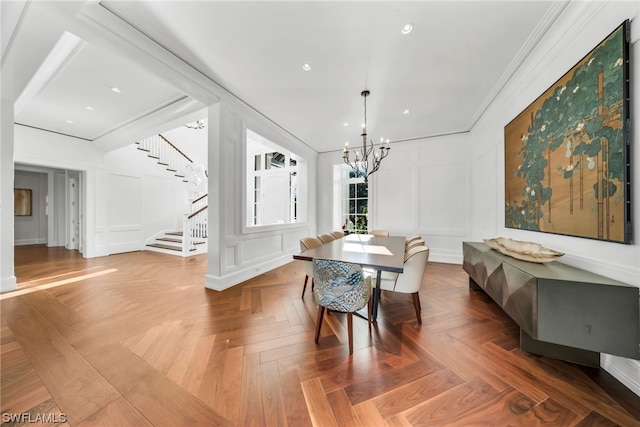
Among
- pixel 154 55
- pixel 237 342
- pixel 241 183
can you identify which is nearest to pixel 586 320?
pixel 237 342

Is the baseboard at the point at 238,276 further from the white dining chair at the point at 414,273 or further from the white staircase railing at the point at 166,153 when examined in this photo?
the white staircase railing at the point at 166,153

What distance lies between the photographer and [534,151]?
223 cm

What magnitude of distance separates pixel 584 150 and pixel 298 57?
2.69 metres

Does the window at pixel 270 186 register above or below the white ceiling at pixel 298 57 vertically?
below

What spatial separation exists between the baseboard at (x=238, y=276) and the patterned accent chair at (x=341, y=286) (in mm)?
1886

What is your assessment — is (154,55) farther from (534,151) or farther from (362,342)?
(534,151)

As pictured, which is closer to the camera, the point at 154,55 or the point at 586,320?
the point at 586,320

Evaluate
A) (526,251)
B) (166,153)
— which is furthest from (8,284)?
(526,251)

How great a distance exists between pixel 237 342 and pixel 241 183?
7.64 feet

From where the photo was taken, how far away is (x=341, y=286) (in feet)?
5.56

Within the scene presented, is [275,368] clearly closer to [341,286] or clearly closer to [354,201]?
[341,286]

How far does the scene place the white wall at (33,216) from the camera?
641 centimetres

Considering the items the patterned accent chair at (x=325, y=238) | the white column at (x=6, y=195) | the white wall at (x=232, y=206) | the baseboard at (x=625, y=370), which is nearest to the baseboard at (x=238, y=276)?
the white wall at (x=232, y=206)

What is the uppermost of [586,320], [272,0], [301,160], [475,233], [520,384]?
[272,0]
